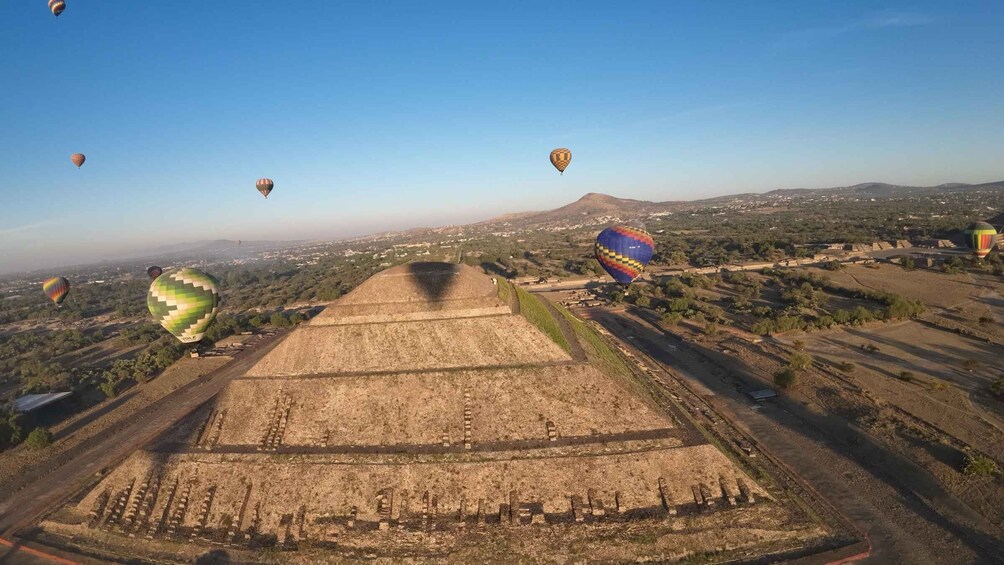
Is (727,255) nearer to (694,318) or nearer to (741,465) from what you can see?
(694,318)

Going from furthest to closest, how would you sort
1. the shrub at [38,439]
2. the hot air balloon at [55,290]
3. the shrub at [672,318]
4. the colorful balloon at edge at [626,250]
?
1. the hot air balloon at [55,290]
2. the shrub at [672,318]
3. the colorful balloon at edge at [626,250]
4. the shrub at [38,439]

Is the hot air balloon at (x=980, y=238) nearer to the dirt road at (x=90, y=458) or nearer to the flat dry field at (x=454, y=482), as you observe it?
the flat dry field at (x=454, y=482)

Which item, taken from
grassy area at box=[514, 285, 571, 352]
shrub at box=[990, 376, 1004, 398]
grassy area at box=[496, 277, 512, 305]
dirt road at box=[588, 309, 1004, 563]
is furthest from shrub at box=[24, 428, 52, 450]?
shrub at box=[990, 376, 1004, 398]

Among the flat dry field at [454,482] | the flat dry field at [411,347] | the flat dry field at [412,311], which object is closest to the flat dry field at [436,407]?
the flat dry field at [411,347]

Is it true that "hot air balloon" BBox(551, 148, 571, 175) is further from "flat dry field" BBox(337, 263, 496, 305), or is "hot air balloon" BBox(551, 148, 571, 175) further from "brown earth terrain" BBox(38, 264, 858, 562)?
"brown earth terrain" BBox(38, 264, 858, 562)

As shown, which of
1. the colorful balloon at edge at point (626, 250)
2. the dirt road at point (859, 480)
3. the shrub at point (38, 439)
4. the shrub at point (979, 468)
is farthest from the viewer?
the colorful balloon at edge at point (626, 250)

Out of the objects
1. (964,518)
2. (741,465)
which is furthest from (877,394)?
(741,465)
